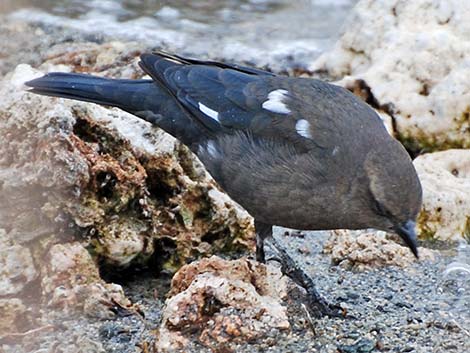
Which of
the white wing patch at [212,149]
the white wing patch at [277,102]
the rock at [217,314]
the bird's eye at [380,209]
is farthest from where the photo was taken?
the white wing patch at [212,149]

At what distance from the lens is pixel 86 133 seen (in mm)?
5465

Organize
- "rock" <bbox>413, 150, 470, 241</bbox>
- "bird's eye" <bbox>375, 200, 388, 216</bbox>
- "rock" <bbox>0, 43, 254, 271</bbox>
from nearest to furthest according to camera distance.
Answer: "bird's eye" <bbox>375, 200, 388, 216</bbox> < "rock" <bbox>0, 43, 254, 271</bbox> < "rock" <bbox>413, 150, 470, 241</bbox>

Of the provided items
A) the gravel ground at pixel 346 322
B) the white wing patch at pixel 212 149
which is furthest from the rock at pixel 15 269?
the white wing patch at pixel 212 149

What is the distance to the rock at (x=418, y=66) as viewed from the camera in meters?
7.21

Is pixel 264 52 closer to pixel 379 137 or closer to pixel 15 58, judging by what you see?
pixel 15 58

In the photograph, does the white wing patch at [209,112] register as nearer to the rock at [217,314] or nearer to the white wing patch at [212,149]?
the white wing patch at [212,149]

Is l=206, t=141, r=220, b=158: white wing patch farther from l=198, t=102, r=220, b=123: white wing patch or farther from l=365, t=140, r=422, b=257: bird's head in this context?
l=365, t=140, r=422, b=257: bird's head

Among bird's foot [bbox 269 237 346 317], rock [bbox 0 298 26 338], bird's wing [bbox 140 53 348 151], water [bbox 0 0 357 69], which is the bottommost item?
water [bbox 0 0 357 69]

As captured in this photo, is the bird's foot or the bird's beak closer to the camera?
the bird's beak

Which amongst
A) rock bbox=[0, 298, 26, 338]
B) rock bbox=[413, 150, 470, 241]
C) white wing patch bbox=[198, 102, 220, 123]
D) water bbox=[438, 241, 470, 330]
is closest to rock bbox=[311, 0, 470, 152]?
rock bbox=[413, 150, 470, 241]

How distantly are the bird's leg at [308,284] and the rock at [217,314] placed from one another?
0.39 m

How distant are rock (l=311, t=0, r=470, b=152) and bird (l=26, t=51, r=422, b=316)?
1891mm

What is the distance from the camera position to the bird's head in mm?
4777

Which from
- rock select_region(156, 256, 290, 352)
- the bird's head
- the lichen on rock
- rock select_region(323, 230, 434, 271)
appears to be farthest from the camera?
rock select_region(323, 230, 434, 271)
